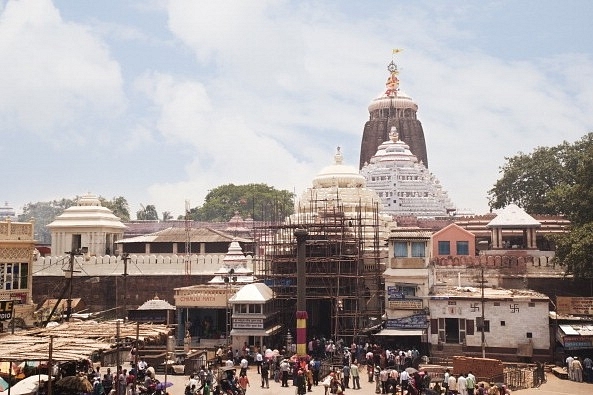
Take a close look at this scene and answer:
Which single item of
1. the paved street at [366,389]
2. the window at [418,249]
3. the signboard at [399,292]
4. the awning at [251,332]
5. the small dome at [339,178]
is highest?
the small dome at [339,178]

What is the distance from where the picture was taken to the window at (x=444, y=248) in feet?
150

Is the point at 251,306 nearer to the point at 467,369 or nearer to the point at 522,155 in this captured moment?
the point at 467,369

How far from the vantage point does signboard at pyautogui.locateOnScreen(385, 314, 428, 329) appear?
116 ft

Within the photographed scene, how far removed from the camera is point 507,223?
44469 millimetres

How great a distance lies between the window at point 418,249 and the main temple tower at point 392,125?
5293cm

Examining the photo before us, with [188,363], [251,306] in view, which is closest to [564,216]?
[251,306]

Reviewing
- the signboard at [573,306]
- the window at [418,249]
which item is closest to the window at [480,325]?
the signboard at [573,306]

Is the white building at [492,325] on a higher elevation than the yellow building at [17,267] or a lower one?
lower

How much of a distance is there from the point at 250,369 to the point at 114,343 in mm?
11126

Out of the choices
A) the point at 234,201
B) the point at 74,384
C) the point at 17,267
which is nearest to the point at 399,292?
the point at 74,384

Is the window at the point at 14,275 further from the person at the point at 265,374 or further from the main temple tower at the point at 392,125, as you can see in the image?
the main temple tower at the point at 392,125

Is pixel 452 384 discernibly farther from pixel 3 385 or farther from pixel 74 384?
pixel 3 385

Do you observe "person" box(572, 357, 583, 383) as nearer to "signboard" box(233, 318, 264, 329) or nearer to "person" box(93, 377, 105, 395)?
"signboard" box(233, 318, 264, 329)

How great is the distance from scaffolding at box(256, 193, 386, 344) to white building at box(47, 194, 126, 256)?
15.3 meters
